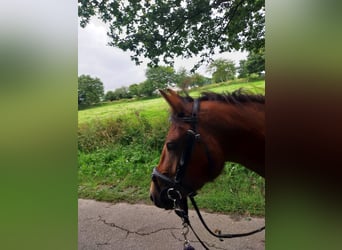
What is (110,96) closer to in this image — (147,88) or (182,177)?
(147,88)

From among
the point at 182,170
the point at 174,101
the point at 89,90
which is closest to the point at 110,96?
the point at 89,90

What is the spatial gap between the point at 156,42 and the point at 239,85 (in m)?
0.59

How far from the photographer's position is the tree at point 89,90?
5.43ft

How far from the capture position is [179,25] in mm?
1510

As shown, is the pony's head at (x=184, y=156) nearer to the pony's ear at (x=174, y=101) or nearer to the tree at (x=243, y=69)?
the pony's ear at (x=174, y=101)

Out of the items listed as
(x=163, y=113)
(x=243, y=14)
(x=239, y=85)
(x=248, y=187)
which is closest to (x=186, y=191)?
(x=248, y=187)

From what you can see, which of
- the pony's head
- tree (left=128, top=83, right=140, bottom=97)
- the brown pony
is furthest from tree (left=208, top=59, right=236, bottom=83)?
tree (left=128, top=83, right=140, bottom=97)

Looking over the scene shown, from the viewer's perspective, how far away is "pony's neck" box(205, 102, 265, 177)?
53.8 inches

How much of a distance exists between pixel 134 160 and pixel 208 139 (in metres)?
0.56

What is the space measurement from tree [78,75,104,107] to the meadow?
0.06 m

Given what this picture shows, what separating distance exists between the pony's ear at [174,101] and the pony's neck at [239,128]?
6.0 inches

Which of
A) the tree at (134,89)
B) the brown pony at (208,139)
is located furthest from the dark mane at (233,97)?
the tree at (134,89)
